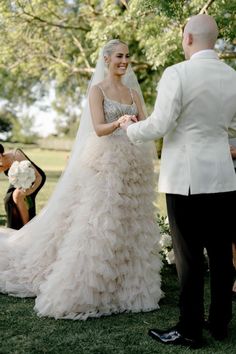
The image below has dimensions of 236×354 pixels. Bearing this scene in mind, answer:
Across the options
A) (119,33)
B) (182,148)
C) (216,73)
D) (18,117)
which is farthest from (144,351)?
(18,117)

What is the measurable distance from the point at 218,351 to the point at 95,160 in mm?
1905

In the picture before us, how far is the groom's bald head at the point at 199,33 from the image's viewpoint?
3588 mm

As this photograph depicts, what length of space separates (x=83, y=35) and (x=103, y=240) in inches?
698

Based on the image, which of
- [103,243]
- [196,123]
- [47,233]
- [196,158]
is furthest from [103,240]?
[196,123]

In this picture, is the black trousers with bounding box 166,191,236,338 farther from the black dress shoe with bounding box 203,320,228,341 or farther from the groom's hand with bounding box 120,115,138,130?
the groom's hand with bounding box 120,115,138,130

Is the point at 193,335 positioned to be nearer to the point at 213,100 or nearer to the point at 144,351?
the point at 144,351

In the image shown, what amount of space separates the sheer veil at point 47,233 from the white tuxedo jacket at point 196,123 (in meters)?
1.34

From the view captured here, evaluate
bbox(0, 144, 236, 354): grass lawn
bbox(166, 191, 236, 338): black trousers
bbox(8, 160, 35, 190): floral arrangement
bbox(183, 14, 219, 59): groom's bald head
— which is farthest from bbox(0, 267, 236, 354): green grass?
bbox(183, 14, 219, 59): groom's bald head

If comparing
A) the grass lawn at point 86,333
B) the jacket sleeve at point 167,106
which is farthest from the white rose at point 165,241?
the jacket sleeve at point 167,106

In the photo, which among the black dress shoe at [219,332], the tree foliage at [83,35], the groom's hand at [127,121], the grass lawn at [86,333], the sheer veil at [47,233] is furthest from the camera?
the tree foliage at [83,35]

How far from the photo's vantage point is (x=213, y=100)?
11.8ft

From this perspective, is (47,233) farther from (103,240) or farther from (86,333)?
(86,333)

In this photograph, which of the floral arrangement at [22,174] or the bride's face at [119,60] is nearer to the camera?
the bride's face at [119,60]

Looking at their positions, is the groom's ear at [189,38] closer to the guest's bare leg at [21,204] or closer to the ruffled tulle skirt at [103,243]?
the ruffled tulle skirt at [103,243]
